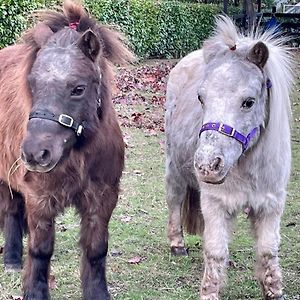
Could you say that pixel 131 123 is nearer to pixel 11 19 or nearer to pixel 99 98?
pixel 11 19

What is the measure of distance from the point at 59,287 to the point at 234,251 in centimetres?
163

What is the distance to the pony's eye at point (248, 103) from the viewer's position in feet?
13.5

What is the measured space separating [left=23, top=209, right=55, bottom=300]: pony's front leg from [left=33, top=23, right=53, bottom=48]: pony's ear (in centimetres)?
107

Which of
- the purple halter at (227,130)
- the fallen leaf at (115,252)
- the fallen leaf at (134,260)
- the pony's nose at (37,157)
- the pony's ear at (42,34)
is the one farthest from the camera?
the fallen leaf at (115,252)

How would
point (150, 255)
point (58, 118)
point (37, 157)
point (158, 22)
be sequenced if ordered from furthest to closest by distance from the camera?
point (158, 22) → point (150, 255) → point (58, 118) → point (37, 157)

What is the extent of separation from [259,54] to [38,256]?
6.34ft

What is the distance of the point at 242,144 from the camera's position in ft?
13.5

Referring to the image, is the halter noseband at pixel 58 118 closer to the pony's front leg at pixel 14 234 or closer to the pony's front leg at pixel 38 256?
the pony's front leg at pixel 38 256

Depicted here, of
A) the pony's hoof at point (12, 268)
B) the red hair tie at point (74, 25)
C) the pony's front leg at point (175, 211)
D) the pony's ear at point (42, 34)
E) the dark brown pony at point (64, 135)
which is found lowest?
the pony's hoof at point (12, 268)

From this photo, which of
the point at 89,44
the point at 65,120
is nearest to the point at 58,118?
the point at 65,120

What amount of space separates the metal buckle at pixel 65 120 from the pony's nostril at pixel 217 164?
33.3 inches

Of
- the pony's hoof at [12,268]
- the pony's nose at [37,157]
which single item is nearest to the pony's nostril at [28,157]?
the pony's nose at [37,157]

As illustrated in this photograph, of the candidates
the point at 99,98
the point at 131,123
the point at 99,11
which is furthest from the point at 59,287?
the point at 99,11

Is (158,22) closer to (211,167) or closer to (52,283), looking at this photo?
(52,283)
